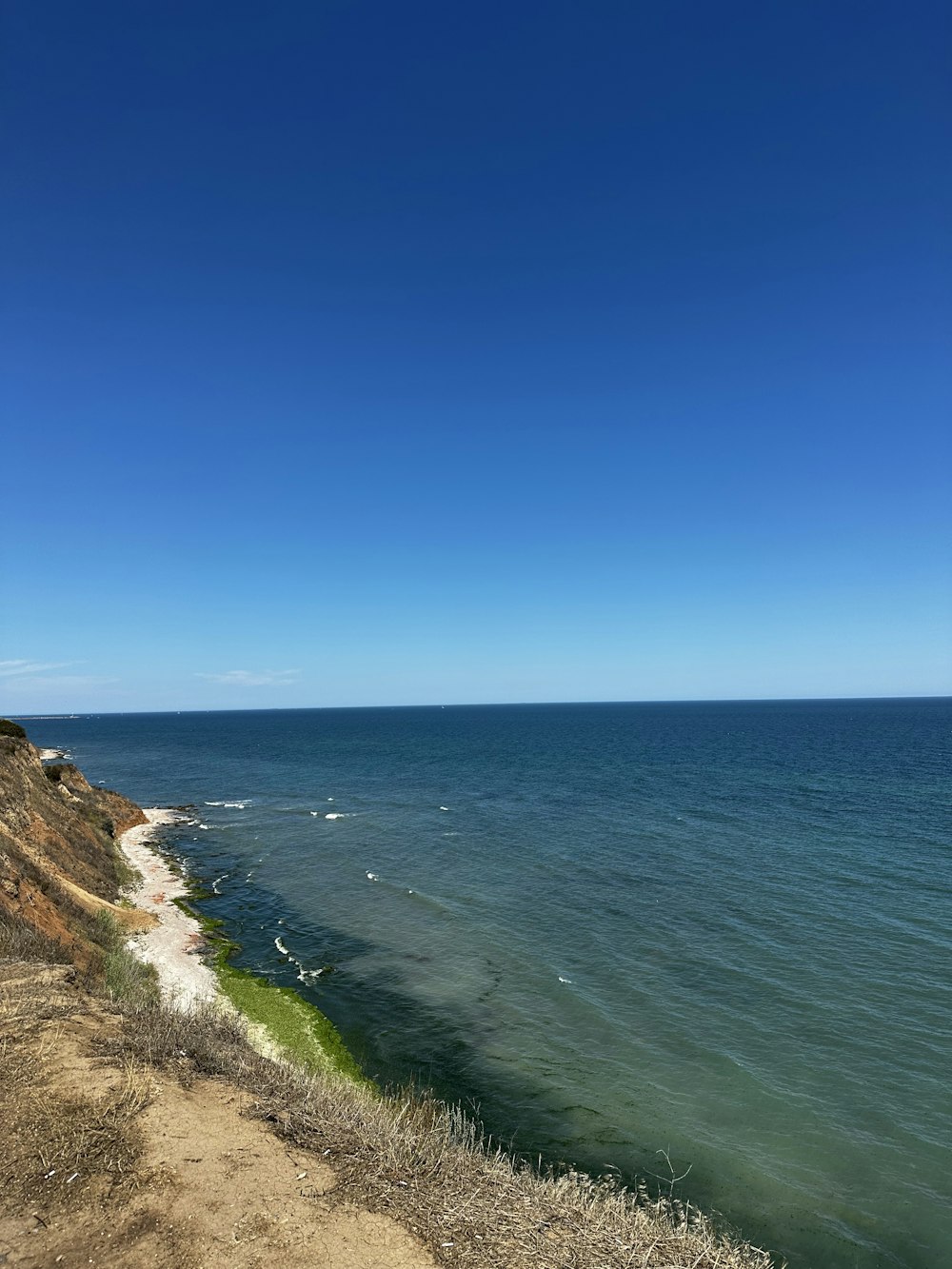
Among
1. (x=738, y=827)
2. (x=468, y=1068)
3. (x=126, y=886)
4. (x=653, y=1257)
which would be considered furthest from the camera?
(x=738, y=827)

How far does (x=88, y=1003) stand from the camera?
14.6 m

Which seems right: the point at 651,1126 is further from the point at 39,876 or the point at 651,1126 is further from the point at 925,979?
the point at 39,876

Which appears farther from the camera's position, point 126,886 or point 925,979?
point 126,886

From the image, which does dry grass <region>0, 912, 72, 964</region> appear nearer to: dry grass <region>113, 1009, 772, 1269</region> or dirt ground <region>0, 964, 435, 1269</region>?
dirt ground <region>0, 964, 435, 1269</region>

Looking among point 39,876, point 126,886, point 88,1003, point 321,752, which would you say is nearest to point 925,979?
point 88,1003

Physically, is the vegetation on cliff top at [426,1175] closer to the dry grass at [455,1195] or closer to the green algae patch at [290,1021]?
the dry grass at [455,1195]

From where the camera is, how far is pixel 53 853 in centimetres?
3200

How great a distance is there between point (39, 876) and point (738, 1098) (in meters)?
25.0

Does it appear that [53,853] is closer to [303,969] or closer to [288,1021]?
[303,969]

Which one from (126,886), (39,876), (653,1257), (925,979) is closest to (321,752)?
(126,886)

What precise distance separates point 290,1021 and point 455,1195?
635 inches

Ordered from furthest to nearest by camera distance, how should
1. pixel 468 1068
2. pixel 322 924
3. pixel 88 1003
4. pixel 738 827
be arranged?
pixel 738 827
pixel 322 924
pixel 468 1068
pixel 88 1003

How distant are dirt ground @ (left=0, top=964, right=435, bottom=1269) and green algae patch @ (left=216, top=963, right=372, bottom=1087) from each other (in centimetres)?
884

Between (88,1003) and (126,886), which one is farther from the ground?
(88,1003)
